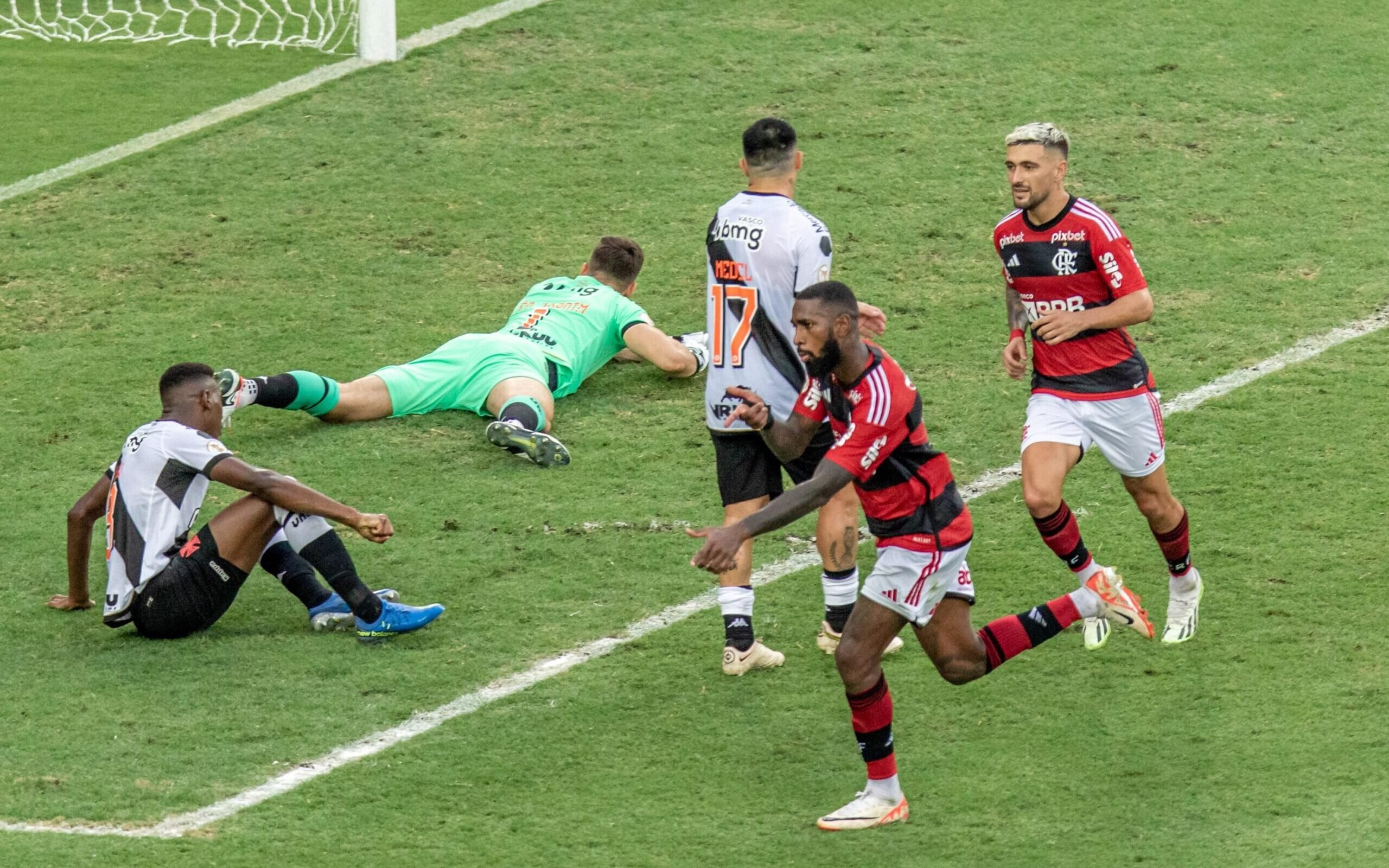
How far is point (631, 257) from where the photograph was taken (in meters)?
10.6

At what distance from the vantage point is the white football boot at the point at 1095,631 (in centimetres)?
721

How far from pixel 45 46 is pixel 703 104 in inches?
236

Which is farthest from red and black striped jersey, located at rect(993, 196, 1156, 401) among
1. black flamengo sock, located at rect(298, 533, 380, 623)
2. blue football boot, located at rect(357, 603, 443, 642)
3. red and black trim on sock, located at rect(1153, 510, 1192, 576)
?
black flamengo sock, located at rect(298, 533, 380, 623)

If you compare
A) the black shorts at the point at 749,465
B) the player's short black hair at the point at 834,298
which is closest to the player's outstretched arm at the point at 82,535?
the black shorts at the point at 749,465

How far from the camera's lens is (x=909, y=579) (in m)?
6.08

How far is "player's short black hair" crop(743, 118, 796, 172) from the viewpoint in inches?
279

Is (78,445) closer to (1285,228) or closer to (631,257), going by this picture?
(631,257)

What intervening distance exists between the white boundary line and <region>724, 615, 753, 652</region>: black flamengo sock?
0.52 metres

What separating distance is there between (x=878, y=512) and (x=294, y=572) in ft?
9.16

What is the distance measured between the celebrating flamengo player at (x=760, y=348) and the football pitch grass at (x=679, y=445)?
0.38 meters

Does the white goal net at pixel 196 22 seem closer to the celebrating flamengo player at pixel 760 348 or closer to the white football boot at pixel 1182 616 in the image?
the celebrating flamengo player at pixel 760 348

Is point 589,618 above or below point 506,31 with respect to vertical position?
below

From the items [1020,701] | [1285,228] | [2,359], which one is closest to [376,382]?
[2,359]

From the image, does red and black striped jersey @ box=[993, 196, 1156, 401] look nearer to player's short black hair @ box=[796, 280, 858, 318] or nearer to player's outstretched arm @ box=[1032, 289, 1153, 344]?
player's outstretched arm @ box=[1032, 289, 1153, 344]
